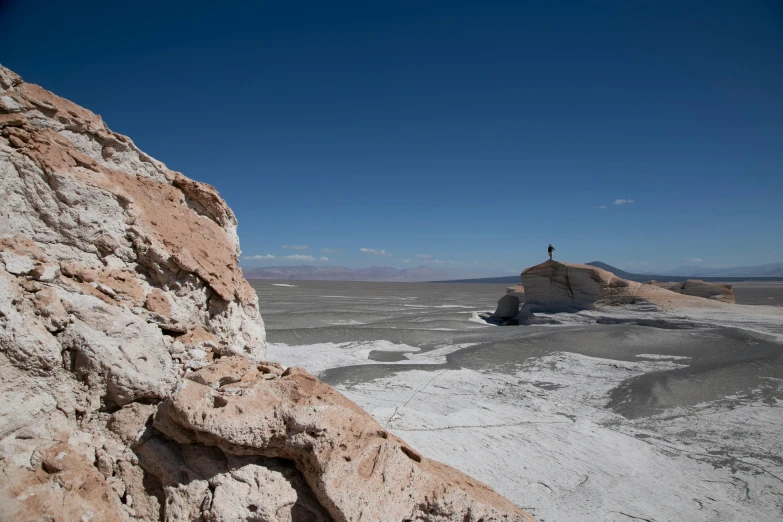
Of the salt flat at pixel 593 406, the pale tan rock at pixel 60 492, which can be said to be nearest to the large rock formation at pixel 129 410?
the pale tan rock at pixel 60 492

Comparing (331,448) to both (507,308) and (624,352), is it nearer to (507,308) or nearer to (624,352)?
(624,352)

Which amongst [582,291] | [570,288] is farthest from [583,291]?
[570,288]

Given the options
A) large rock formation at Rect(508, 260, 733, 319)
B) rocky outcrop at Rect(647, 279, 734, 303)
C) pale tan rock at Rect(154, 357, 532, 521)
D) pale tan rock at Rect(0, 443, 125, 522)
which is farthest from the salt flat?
rocky outcrop at Rect(647, 279, 734, 303)

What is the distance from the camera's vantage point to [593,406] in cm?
724

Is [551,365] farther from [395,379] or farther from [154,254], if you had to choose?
[154,254]

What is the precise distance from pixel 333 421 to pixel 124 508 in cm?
118

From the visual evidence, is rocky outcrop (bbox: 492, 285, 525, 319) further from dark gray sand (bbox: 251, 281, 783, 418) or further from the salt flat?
the salt flat

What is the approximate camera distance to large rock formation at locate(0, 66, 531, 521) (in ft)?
7.23

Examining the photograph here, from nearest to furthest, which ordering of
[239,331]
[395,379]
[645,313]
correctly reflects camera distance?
1. [239,331]
2. [395,379]
3. [645,313]

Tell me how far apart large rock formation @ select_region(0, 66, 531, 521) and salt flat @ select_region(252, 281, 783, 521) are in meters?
2.60

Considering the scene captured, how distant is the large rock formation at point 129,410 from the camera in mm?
2203

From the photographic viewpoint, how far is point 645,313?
50.3 ft

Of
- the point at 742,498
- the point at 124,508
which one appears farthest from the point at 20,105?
the point at 742,498

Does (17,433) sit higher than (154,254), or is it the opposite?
(154,254)
